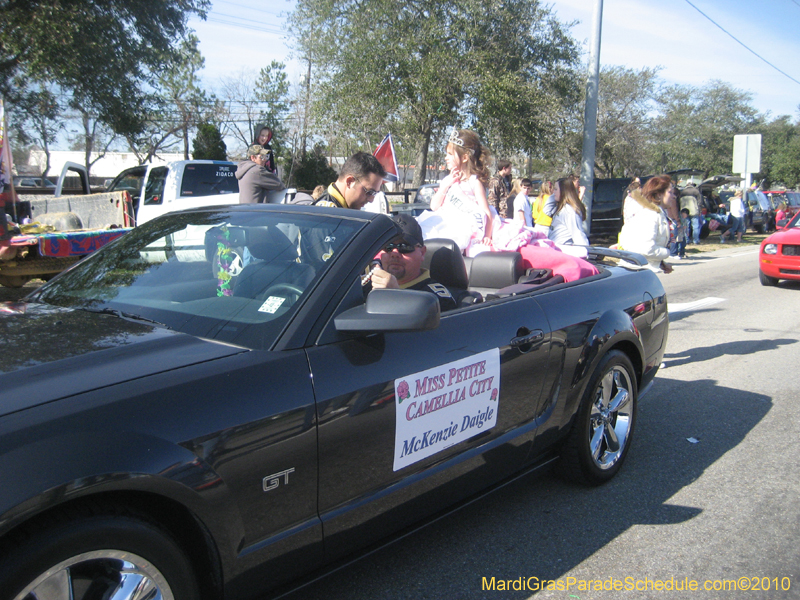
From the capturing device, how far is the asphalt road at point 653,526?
269cm

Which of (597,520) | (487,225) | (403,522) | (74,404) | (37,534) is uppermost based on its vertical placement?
(487,225)

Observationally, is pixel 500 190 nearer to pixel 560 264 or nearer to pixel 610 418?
pixel 560 264

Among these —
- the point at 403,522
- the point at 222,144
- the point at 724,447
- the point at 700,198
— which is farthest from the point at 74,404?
the point at 222,144

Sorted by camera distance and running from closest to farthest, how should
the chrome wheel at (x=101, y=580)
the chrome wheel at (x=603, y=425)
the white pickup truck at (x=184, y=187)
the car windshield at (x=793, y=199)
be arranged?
1. the chrome wheel at (x=101, y=580)
2. the chrome wheel at (x=603, y=425)
3. the white pickup truck at (x=184, y=187)
4. the car windshield at (x=793, y=199)

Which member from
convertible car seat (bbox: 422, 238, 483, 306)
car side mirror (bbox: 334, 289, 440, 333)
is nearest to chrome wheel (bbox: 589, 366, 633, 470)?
convertible car seat (bbox: 422, 238, 483, 306)

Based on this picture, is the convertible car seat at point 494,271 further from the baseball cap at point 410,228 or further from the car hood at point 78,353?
the car hood at point 78,353

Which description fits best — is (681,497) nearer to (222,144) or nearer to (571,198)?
(571,198)

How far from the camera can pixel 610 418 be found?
3.66 m

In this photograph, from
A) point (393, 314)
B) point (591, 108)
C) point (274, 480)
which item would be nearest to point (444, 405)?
point (393, 314)

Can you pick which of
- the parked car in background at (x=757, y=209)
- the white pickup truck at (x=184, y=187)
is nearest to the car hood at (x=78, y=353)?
the white pickup truck at (x=184, y=187)

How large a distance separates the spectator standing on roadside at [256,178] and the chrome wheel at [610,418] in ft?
12.0

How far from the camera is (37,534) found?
5.04ft

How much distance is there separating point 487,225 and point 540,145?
16.8 meters

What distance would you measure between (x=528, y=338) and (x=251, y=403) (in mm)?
1446
